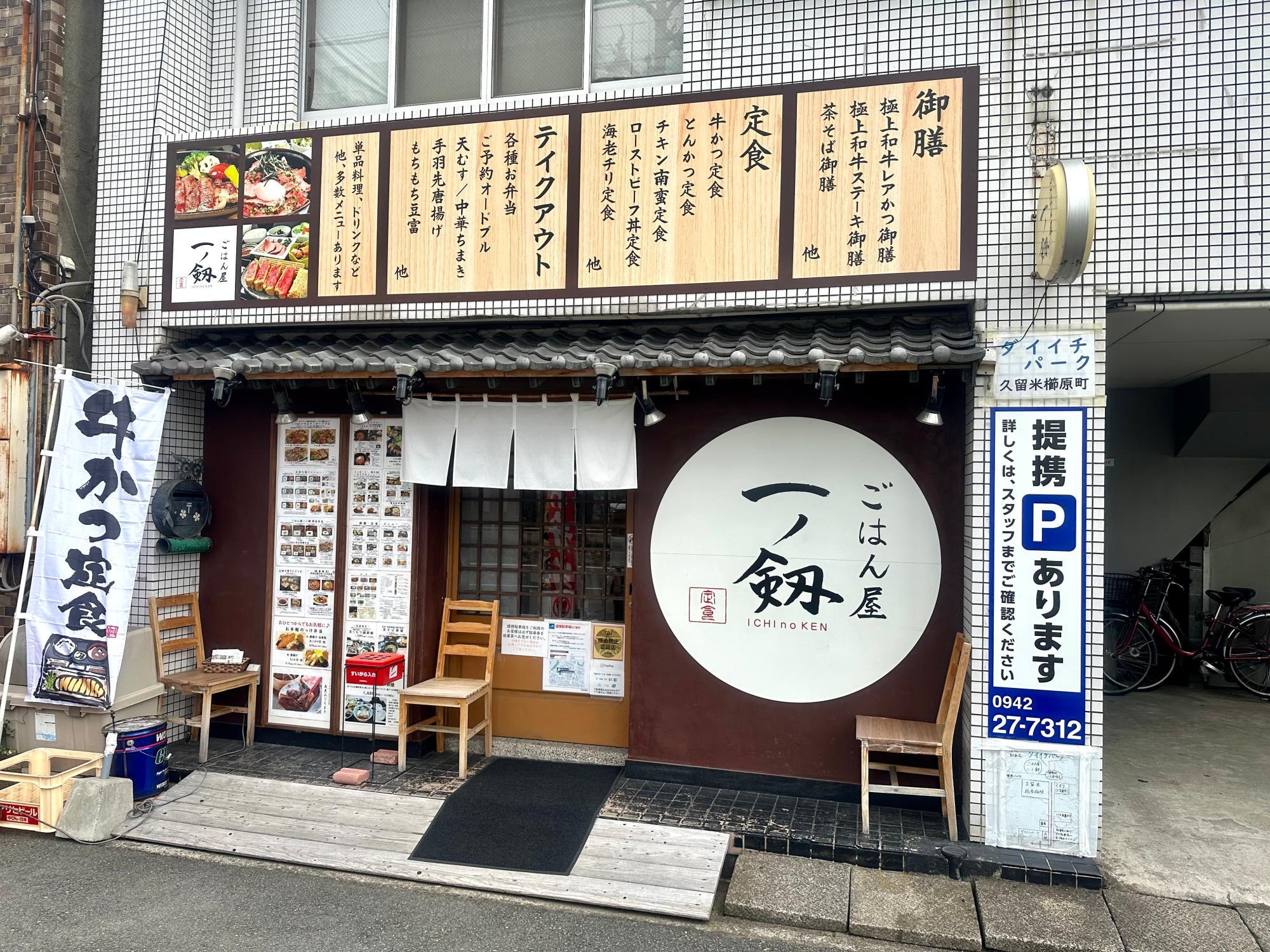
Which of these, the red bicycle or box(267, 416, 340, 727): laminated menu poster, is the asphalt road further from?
the red bicycle

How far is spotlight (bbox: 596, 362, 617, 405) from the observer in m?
5.93

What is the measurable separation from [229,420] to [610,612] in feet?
14.1

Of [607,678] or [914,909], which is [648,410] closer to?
[607,678]

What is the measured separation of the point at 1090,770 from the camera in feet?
18.2

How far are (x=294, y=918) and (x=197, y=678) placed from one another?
3258mm

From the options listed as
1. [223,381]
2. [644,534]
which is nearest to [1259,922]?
[644,534]

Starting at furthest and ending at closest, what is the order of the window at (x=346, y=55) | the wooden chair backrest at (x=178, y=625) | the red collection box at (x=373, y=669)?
the window at (x=346, y=55)
the wooden chair backrest at (x=178, y=625)
the red collection box at (x=373, y=669)

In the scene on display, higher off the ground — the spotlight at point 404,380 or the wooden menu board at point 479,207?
the wooden menu board at point 479,207

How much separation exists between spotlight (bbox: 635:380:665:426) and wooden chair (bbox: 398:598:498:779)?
229 centimetres

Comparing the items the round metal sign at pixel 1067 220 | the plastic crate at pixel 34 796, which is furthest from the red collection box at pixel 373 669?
the round metal sign at pixel 1067 220

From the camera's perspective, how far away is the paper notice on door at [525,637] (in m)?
7.55

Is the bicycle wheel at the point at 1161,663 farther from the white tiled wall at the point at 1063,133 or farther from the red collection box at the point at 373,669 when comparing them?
the red collection box at the point at 373,669

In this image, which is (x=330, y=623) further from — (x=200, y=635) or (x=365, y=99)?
(x=365, y=99)

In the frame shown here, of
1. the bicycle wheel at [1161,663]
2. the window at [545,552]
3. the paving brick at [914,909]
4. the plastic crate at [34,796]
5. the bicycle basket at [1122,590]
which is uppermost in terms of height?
the window at [545,552]
